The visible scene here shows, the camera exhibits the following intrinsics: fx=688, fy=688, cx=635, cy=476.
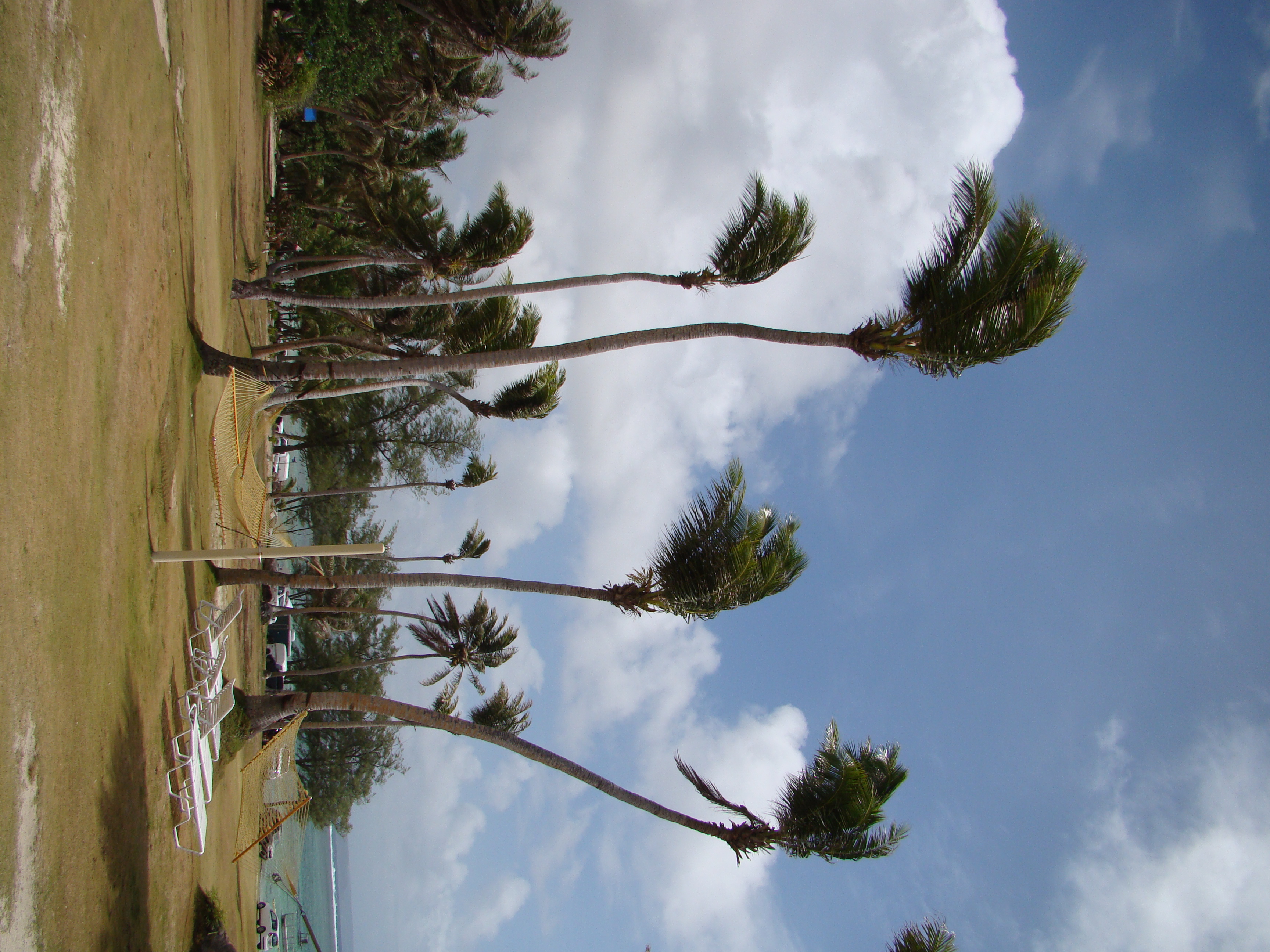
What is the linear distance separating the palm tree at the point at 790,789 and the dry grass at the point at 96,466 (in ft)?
6.59

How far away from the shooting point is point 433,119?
23438 mm

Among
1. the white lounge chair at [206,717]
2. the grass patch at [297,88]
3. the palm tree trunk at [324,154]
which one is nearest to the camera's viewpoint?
the white lounge chair at [206,717]

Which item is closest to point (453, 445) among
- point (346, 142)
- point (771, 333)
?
point (346, 142)

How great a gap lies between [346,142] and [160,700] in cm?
2071

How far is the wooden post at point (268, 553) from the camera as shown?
623cm

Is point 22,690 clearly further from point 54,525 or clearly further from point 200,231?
point 200,231

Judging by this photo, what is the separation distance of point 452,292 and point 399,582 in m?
5.10

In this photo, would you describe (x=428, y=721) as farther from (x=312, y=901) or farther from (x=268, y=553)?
(x=312, y=901)

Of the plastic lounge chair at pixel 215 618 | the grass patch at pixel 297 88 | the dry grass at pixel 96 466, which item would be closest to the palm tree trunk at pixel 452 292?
the dry grass at pixel 96 466

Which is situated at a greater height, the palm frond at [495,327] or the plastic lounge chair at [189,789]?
the palm frond at [495,327]

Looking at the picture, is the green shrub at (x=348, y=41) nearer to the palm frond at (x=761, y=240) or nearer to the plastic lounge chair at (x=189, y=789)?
the palm frond at (x=761, y=240)

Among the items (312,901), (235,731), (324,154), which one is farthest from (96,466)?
(312,901)

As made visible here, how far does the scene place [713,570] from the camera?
27.6 feet

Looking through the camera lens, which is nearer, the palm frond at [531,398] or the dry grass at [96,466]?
the dry grass at [96,466]
